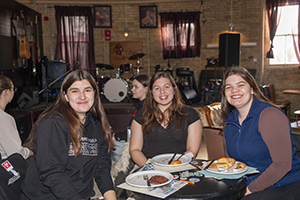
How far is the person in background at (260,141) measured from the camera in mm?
1783

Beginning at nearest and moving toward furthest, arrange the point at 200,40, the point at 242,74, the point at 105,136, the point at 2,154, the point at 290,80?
the point at 105,136 → the point at 242,74 → the point at 2,154 → the point at 290,80 → the point at 200,40

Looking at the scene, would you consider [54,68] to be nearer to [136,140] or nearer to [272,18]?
[136,140]

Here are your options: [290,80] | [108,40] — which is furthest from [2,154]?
[290,80]

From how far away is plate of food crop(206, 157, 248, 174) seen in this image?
1.69m

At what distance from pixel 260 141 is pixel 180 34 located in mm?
8312

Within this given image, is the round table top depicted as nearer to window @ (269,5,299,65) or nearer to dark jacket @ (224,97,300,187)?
dark jacket @ (224,97,300,187)

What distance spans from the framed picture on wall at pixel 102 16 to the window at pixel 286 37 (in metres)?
5.89

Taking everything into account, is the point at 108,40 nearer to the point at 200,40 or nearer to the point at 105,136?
the point at 200,40

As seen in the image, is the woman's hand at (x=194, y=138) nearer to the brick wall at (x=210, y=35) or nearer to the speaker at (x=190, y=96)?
the speaker at (x=190, y=96)

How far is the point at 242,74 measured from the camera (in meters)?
2.04

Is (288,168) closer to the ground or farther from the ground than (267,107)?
closer to the ground

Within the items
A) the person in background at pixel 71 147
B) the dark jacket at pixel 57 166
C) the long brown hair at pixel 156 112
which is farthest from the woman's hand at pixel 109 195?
the long brown hair at pixel 156 112

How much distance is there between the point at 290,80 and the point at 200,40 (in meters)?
3.33

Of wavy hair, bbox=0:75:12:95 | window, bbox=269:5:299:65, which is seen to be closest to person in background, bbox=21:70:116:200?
wavy hair, bbox=0:75:12:95
